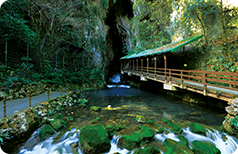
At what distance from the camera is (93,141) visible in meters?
4.71

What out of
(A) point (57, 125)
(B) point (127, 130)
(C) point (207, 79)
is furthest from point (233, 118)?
(A) point (57, 125)

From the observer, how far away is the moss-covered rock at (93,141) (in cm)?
458

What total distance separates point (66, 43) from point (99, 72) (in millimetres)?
7005

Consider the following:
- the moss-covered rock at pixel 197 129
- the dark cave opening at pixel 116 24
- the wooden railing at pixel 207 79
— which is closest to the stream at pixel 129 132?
the moss-covered rock at pixel 197 129

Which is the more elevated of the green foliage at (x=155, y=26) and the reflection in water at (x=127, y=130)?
the green foliage at (x=155, y=26)

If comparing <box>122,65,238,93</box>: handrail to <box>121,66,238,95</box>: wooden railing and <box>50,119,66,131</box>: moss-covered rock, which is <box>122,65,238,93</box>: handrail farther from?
<box>50,119,66,131</box>: moss-covered rock

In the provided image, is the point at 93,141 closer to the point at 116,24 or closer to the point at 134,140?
the point at 134,140

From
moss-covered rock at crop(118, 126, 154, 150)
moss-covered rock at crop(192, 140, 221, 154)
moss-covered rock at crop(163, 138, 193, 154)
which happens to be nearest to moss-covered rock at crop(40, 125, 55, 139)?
moss-covered rock at crop(118, 126, 154, 150)

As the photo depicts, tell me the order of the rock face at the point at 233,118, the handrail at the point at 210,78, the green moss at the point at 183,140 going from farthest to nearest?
the handrail at the point at 210,78, the rock face at the point at 233,118, the green moss at the point at 183,140

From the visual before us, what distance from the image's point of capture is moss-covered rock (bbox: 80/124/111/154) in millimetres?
4582

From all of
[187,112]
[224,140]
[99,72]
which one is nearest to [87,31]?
[99,72]

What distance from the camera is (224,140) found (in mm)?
5375

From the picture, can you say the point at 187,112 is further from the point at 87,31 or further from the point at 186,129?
the point at 87,31

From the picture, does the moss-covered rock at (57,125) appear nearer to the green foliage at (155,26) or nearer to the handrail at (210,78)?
the handrail at (210,78)
